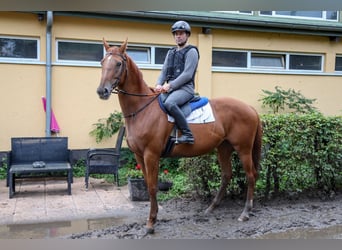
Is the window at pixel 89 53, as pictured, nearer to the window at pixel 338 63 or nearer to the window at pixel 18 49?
the window at pixel 18 49

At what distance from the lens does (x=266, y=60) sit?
10.1 meters

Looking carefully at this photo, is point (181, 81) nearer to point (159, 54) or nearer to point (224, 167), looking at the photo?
point (224, 167)

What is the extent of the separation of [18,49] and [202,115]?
523 cm

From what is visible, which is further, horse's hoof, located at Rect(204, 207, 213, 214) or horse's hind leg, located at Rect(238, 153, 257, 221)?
horse's hoof, located at Rect(204, 207, 213, 214)

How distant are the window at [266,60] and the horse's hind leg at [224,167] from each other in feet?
15.5

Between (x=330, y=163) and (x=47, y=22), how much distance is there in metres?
6.28

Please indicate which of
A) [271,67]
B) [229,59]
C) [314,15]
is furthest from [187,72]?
A: [314,15]

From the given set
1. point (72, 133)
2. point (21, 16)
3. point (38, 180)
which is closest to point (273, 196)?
point (38, 180)

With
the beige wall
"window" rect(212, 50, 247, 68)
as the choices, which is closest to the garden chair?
the beige wall

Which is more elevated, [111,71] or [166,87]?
[111,71]

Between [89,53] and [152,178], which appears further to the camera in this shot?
[89,53]

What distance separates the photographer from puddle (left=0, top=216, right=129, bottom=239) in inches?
171

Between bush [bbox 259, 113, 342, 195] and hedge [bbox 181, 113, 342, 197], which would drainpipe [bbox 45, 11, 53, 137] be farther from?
bush [bbox 259, 113, 342, 195]

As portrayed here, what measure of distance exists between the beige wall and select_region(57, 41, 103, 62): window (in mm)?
169
